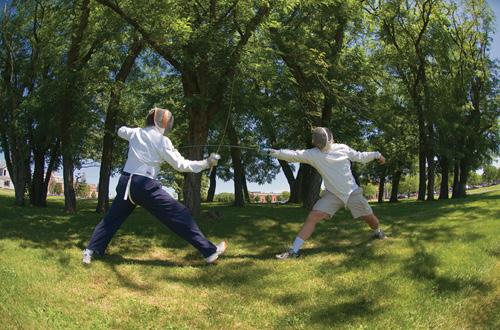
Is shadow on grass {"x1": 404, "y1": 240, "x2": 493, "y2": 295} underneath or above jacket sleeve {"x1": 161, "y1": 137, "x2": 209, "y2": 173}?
underneath

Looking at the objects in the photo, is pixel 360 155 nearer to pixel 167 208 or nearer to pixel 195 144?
pixel 167 208

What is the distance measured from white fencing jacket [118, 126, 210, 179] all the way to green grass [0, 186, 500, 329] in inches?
54.5

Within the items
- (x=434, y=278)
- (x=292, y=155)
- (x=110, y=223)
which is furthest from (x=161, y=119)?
(x=434, y=278)

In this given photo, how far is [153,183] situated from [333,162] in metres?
2.75

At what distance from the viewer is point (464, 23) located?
31.4m

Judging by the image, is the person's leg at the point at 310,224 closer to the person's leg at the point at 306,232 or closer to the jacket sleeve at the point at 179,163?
the person's leg at the point at 306,232

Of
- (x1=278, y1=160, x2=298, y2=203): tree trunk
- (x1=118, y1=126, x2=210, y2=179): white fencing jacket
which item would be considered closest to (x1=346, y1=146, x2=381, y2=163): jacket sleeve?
(x1=118, y1=126, x2=210, y2=179): white fencing jacket

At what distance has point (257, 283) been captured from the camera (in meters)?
6.48

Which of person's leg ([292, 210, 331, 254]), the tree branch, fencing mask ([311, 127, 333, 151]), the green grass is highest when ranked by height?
the tree branch

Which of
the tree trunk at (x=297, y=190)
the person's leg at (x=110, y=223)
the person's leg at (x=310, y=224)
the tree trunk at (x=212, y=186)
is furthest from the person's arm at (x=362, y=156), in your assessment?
the tree trunk at (x=212, y=186)

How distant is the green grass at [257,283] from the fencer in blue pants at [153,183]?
1.83 ft

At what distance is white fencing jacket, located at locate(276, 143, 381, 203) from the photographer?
778 cm

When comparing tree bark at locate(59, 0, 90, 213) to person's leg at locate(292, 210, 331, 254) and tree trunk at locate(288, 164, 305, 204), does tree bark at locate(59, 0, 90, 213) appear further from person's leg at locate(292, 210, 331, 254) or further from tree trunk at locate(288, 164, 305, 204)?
tree trunk at locate(288, 164, 305, 204)

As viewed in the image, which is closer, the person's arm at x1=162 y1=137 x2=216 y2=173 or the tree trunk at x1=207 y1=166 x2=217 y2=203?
the person's arm at x1=162 y1=137 x2=216 y2=173
